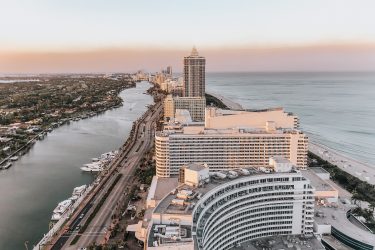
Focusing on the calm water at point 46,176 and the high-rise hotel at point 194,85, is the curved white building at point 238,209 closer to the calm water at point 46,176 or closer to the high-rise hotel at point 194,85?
the calm water at point 46,176

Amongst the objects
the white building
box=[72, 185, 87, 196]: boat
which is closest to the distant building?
the white building

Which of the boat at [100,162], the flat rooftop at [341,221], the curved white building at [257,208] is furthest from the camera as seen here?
the boat at [100,162]

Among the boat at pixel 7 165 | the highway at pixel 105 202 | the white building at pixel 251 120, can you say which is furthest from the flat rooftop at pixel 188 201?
the boat at pixel 7 165

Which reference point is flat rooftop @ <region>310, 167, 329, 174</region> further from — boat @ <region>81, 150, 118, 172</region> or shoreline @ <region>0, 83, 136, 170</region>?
shoreline @ <region>0, 83, 136, 170</region>

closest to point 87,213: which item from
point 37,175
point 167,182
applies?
point 167,182

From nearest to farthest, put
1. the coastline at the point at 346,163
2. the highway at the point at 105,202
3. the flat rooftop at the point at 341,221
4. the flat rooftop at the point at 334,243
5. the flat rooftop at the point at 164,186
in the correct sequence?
the flat rooftop at the point at 334,243, the flat rooftop at the point at 341,221, the highway at the point at 105,202, the flat rooftop at the point at 164,186, the coastline at the point at 346,163

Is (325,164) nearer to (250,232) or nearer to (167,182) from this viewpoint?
(167,182)
